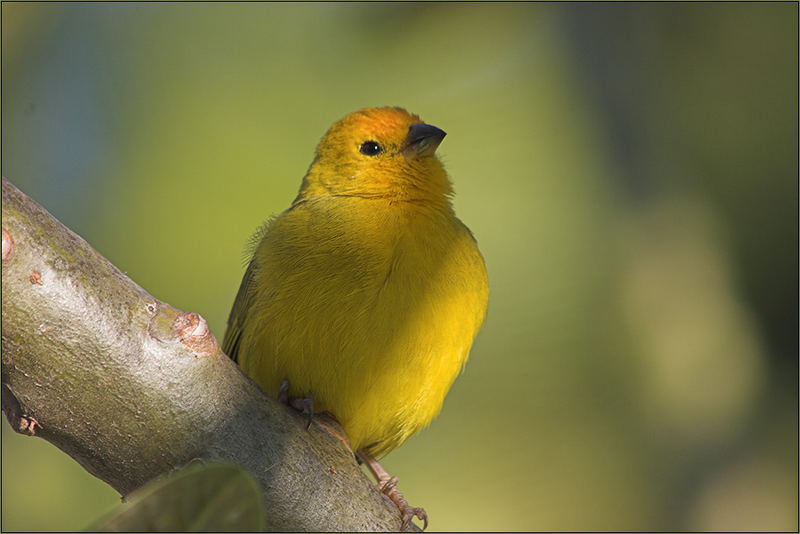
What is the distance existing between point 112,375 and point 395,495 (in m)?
1.67

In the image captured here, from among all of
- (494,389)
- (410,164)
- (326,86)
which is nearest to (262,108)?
(326,86)

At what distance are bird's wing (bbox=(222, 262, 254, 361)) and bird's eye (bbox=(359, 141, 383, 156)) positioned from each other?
34.0 inches

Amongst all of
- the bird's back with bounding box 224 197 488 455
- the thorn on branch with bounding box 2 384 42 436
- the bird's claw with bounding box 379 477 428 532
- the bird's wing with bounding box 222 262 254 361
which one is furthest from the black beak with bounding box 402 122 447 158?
the thorn on branch with bounding box 2 384 42 436

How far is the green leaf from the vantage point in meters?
0.85

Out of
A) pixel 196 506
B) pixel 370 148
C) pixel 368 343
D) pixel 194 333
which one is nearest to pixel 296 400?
pixel 368 343

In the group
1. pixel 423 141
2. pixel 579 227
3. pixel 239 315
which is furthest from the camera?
pixel 579 227

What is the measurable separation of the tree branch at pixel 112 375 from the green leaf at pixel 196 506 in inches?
32.2

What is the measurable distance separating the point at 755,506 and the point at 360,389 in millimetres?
2482

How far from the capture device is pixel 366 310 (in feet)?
9.76

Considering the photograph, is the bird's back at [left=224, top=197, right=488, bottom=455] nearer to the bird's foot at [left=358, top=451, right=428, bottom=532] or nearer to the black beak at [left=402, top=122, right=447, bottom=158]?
the bird's foot at [left=358, top=451, right=428, bottom=532]

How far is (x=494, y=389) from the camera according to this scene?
5020mm

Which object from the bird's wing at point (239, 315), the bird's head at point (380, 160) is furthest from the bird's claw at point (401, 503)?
the bird's head at point (380, 160)

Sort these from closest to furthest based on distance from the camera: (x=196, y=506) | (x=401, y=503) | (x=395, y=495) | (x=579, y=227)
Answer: (x=196, y=506)
(x=401, y=503)
(x=395, y=495)
(x=579, y=227)

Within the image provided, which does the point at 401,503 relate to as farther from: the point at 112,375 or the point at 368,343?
the point at 112,375
